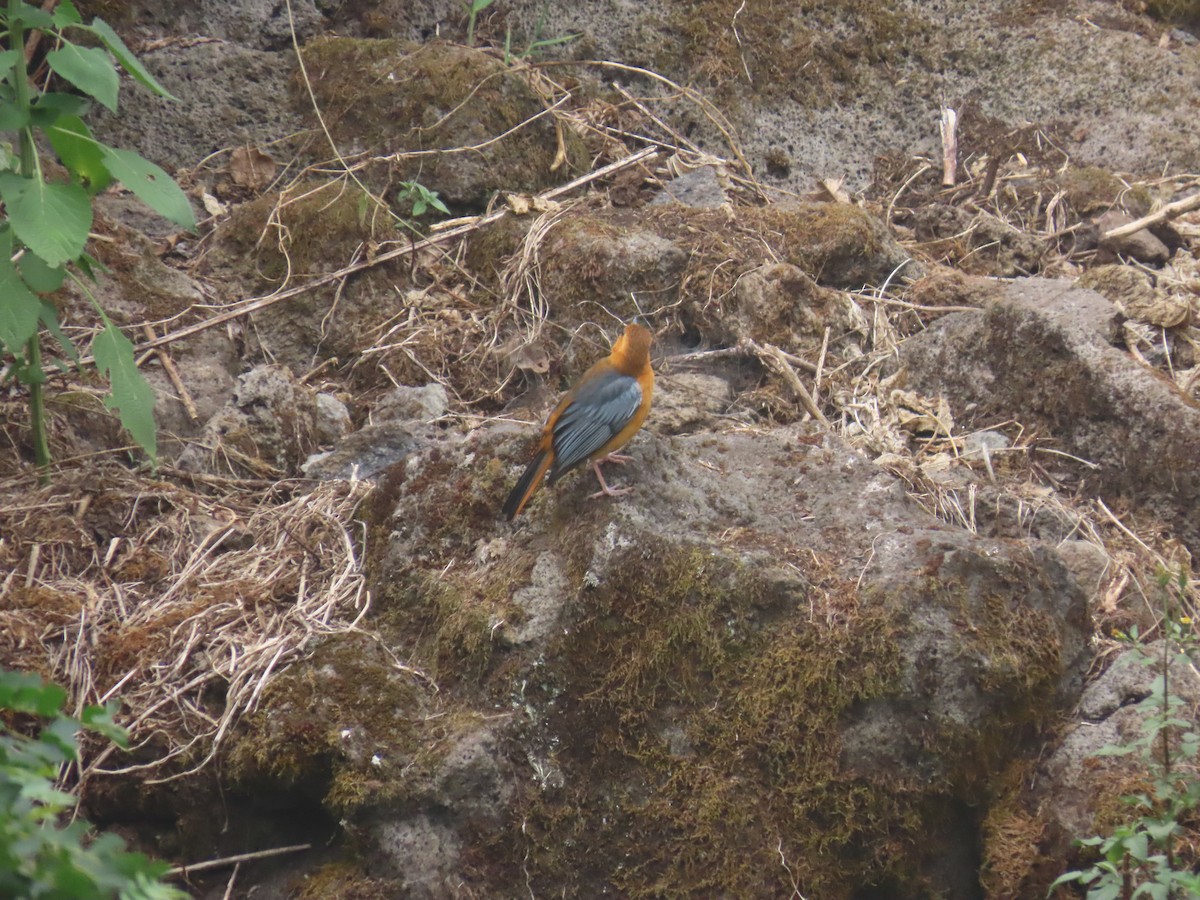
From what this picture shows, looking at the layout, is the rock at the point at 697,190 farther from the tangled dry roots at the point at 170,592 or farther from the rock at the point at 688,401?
the tangled dry roots at the point at 170,592

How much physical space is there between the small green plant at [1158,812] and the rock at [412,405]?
275 centimetres

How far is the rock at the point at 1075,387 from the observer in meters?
4.52

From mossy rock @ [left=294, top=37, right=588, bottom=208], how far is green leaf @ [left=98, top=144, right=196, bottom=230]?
7.09ft

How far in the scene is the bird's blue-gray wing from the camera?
142 inches

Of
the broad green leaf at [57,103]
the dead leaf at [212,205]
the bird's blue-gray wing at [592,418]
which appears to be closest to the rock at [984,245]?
the bird's blue-gray wing at [592,418]

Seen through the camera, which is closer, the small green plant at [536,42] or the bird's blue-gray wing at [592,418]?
the bird's blue-gray wing at [592,418]

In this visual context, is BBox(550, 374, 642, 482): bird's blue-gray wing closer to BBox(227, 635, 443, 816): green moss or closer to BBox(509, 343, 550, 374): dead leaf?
BBox(227, 635, 443, 816): green moss

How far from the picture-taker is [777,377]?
5043 millimetres

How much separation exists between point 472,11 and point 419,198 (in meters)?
1.06

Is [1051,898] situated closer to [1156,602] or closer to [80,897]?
[1156,602]

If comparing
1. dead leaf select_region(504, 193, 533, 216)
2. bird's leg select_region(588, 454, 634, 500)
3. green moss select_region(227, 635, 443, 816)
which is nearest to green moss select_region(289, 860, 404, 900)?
green moss select_region(227, 635, 443, 816)

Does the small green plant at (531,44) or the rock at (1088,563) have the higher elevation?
the small green plant at (531,44)

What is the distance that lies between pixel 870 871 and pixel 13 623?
247 cm

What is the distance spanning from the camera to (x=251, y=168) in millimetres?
5766
